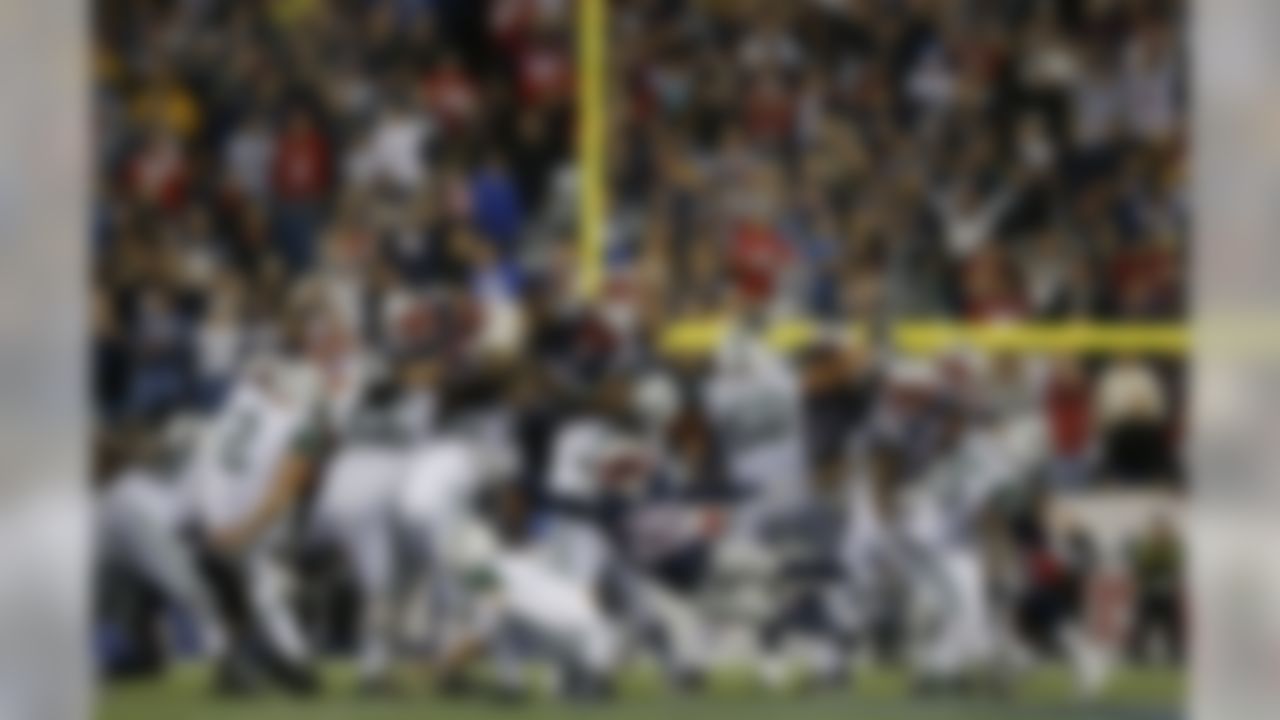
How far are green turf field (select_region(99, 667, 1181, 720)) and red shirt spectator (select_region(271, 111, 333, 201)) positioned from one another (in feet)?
5.71

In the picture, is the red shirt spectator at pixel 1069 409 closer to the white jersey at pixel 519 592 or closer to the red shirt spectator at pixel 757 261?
the red shirt spectator at pixel 757 261

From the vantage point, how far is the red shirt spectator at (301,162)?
774 centimetres

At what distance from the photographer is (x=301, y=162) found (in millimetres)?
7812

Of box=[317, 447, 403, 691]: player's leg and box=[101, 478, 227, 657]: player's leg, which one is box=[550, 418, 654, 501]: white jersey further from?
box=[101, 478, 227, 657]: player's leg

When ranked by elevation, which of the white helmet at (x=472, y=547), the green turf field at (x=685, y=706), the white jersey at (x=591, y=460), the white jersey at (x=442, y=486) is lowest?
the green turf field at (x=685, y=706)

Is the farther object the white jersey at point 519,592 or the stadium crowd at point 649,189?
the stadium crowd at point 649,189

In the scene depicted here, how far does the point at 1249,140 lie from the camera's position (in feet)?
2.93

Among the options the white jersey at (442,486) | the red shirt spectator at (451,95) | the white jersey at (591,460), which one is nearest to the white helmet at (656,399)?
the white jersey at (591,460)

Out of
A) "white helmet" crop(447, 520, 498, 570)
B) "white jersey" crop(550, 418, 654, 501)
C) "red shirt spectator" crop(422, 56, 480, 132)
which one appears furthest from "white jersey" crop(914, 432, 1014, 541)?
"red shirt spectator" crop(422, 56, 480, 132)

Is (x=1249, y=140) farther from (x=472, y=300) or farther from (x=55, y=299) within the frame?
(x=472, y=300)

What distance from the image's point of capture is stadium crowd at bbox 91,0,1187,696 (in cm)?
714

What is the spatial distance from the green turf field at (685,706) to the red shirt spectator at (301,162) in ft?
5.71

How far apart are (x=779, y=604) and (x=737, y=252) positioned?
1319 mm

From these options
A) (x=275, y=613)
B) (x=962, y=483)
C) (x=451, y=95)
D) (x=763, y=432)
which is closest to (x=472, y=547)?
(x=275, y=613)
